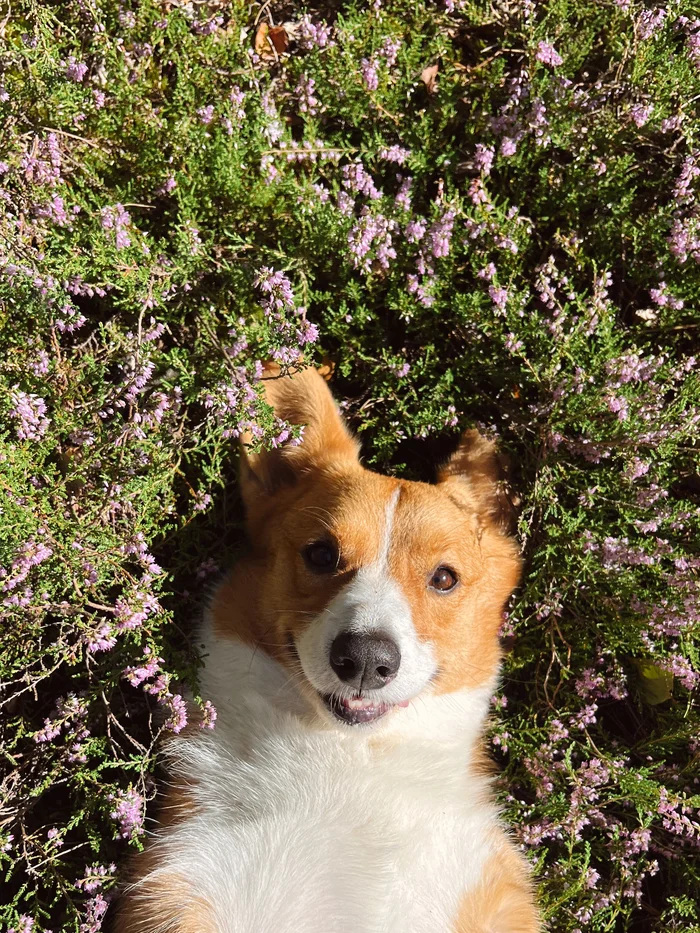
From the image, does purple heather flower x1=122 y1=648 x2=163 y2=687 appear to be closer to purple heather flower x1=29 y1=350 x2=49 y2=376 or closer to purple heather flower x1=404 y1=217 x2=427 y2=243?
purple heather flower x1=29 y1=350 x2=49 y2=376

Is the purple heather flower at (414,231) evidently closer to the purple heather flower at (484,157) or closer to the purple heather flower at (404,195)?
the purple heather flower at (404,195)

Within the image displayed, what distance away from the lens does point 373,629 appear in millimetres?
2916

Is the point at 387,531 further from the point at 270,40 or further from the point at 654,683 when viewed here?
the point at 270,40

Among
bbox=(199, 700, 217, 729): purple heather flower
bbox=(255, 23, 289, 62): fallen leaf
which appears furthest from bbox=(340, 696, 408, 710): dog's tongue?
bbox=(255, 23, 289, 62): fallen leaf

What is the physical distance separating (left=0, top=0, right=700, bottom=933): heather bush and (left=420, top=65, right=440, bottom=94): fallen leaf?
0.4 inches

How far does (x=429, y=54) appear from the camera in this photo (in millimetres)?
3832

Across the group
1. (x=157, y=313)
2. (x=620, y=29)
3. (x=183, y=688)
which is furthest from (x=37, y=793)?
(x=620, y=29)

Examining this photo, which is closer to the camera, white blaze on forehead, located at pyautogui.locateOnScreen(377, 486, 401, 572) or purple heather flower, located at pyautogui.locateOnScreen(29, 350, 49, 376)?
white blaze on forehead, located at pyautogui.locateOnScreen(377, 486, 401, 572)

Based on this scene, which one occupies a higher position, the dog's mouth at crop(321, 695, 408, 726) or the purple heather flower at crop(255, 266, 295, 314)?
the purple heather flower at crop(255, 266, 295, 314)

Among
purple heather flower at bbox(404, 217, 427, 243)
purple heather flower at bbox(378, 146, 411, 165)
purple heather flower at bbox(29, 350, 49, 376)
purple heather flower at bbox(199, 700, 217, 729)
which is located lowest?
purple heather flower at bbox(199, 700, 217, 729)

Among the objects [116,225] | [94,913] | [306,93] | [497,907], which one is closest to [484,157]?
[306,93]

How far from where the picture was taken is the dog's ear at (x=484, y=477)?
367cm

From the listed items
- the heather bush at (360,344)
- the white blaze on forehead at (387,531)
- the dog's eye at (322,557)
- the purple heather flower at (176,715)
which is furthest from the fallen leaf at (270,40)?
the purple heather flower at (176,715)

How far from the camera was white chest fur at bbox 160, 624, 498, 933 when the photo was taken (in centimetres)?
303
